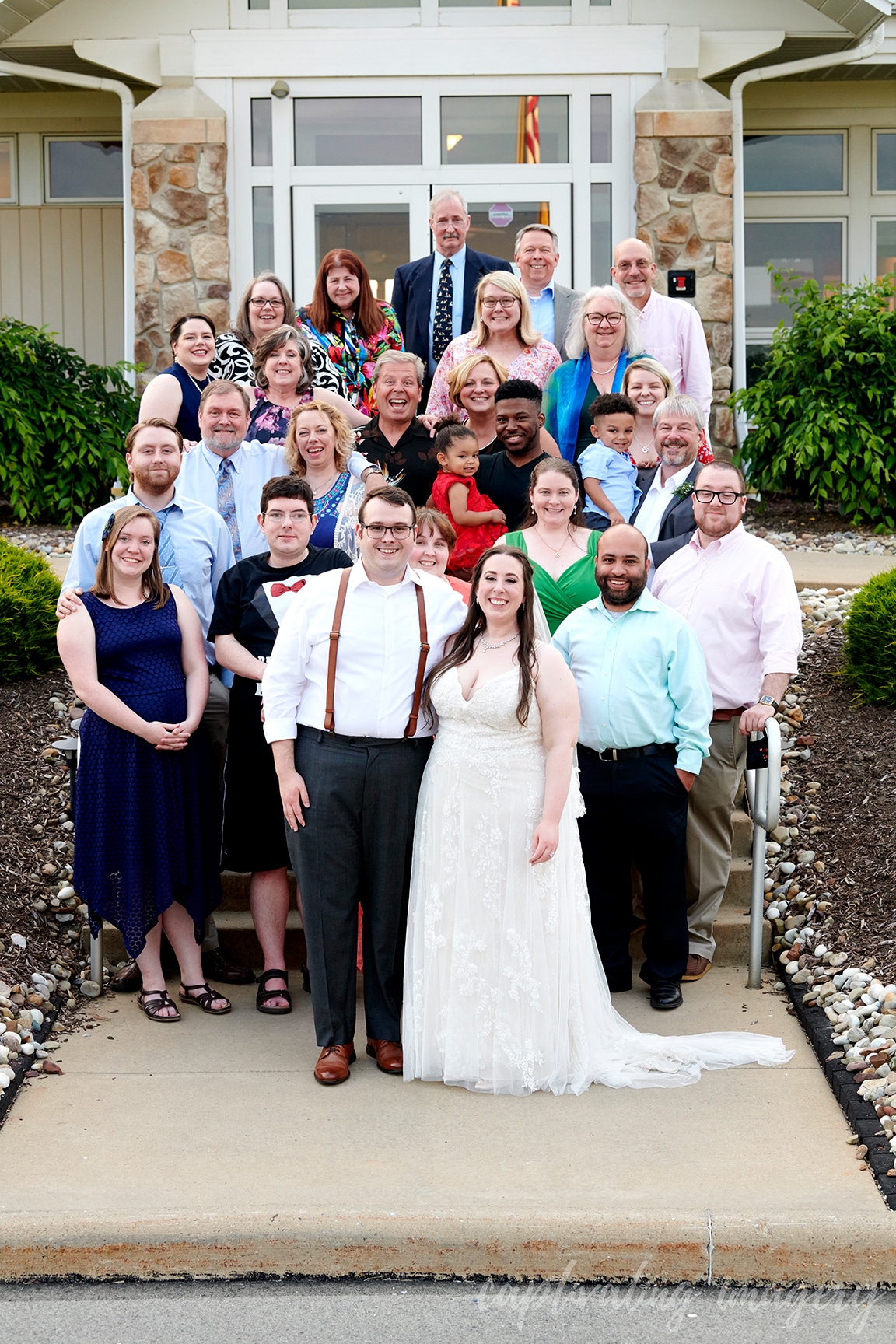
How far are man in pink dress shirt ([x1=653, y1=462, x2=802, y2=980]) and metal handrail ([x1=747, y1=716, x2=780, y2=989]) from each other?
0.12m

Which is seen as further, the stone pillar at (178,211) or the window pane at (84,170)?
the window pane at (84,170)

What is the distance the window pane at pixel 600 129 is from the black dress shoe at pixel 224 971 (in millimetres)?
7496

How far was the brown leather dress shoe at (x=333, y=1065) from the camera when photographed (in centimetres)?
431

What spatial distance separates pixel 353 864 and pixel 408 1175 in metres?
0.97

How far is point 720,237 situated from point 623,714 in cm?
678

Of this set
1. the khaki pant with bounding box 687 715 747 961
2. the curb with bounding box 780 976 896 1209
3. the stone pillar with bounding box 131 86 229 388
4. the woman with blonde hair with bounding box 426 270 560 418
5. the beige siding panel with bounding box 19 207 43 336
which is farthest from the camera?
the beige siding panel with bounding box 19 207 43 336

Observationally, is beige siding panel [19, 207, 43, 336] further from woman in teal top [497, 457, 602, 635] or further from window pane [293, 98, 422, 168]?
woman in teal top [497, 457, 602, 635]

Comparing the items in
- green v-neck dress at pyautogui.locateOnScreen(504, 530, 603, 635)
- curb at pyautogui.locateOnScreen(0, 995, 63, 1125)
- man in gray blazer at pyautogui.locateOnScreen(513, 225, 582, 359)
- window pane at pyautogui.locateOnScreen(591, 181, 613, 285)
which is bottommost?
curb at pyautogui.locateOnScreen(0, 995, 63, 1125)

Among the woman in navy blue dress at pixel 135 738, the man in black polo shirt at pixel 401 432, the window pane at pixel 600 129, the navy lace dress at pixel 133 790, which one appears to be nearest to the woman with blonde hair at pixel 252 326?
the man in black polo shirt at pixel 401 432

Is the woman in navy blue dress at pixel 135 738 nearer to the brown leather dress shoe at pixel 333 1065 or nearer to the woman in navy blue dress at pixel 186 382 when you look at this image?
the brown leather dress shoe at pixel 333 1065

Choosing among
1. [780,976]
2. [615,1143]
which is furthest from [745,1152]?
[780,976]

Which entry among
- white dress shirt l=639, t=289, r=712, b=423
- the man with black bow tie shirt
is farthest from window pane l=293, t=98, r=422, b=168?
the man with black bow tie shirt

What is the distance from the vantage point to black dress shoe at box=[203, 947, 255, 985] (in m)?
5.16

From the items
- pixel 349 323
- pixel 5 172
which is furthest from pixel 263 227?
pixel 349 323
